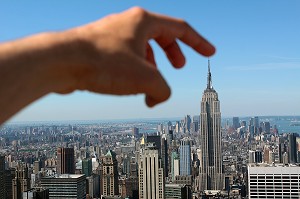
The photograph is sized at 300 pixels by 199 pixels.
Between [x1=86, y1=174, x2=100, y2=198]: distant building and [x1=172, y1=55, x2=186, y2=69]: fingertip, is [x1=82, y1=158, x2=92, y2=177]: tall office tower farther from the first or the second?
[x1=172, y1=55, x2=186, y2=69]: fingertip

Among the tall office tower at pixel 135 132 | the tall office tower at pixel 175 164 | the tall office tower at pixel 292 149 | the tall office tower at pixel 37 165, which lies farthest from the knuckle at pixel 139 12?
the tall office tower at pixel 135 132

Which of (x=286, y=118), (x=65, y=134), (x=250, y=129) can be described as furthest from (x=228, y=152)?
(x=286, y=118)

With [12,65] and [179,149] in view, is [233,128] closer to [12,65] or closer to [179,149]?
[179,149]

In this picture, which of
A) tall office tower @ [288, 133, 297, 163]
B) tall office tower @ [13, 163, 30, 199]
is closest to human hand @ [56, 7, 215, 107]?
tall office tower @ [13, 163, 30, 199]

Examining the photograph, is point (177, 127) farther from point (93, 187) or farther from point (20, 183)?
point (20, 183)

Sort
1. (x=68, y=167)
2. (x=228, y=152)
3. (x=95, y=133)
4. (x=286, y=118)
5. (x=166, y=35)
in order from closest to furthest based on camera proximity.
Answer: (x=166, y=35) < (x=68, y=167) < (x=228, y=152) < (x=95, y=133) < (x=286, y=118)

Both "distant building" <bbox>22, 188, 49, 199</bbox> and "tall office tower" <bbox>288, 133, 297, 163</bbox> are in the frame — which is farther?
"tall office tower" <bbox>288, 133, 297, 163</bbox>
